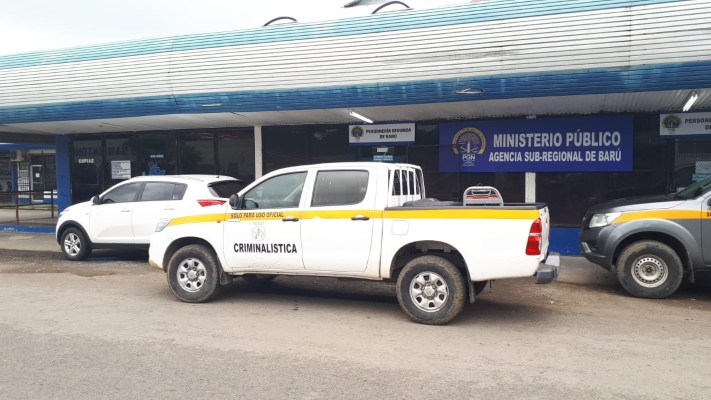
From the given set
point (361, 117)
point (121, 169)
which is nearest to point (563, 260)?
point (361, 117)

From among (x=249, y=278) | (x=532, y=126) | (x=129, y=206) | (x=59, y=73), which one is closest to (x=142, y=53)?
(x=59, y=73)

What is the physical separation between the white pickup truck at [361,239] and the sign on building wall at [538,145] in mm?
4506

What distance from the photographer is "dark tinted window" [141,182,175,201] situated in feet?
33.2

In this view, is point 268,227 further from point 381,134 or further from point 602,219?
point 381,134

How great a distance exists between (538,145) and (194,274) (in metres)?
7.36

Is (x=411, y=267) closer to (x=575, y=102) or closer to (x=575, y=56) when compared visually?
(x=575, y=56)

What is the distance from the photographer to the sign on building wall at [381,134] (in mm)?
12172

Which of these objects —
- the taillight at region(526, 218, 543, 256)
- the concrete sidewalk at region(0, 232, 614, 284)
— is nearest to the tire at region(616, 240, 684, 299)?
the concrete sidewalk at region(0, 232, 614, 284)

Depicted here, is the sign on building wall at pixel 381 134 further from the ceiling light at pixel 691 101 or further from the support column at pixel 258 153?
the ceiling light at pixel 691 101

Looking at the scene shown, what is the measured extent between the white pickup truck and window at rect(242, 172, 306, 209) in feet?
0.04

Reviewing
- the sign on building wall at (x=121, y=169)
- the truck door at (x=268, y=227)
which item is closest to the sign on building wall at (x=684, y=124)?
the truck door at (x=268, y=227)

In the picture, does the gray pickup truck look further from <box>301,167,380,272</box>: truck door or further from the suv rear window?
the suv rear window

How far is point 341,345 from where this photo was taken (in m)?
5.41

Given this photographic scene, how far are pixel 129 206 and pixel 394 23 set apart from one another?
5.94m
